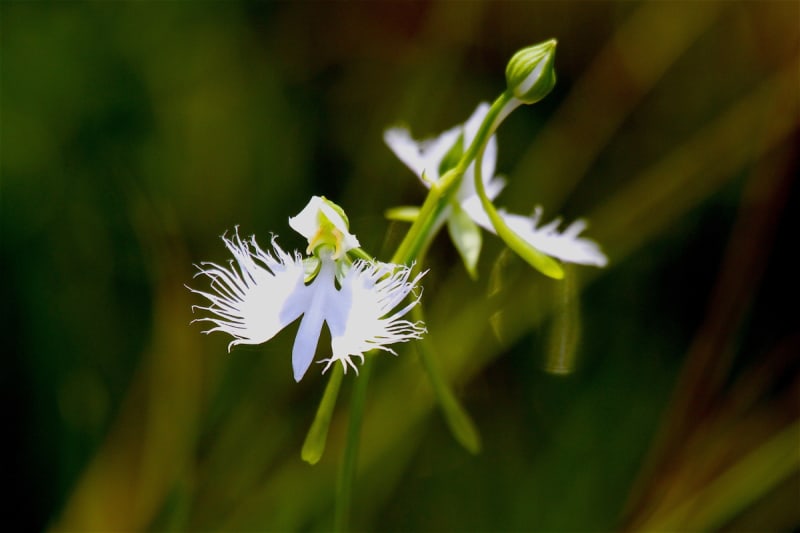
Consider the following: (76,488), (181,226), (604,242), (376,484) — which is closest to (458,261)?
(604,242)

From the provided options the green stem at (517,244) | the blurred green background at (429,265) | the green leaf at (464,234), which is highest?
the blurred green background at (429,265)

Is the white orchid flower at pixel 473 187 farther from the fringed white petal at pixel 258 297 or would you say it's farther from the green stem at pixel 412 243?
the fringed white petal at pixel 258 297

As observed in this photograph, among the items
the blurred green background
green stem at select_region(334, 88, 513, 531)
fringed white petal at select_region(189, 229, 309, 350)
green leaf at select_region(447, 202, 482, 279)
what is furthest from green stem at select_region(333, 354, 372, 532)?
the blurred green background

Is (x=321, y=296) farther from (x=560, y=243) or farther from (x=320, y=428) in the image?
(x=560, y=243)

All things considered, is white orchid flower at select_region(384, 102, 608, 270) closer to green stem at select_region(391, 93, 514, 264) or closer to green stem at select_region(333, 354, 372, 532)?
green stem at select_region(391, 93, 514, 264)

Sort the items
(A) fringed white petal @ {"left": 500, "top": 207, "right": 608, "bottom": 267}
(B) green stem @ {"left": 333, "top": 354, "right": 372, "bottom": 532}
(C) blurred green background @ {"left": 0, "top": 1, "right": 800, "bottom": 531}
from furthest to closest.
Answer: (C) blurred green background @ {"left": 0, "top": 1, "right": 800, "bottom": 531}, (A) fringed white petal @ {"left": 500, "top": 207, "right": 608, "bottom": 267}, (B) green stem @ {"left": 333, "top": 354, "right": 372, "bottom": 532}

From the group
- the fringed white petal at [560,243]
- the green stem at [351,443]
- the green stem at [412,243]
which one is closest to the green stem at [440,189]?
the green stem at [412,243]

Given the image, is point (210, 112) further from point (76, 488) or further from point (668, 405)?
point (668, 405)
